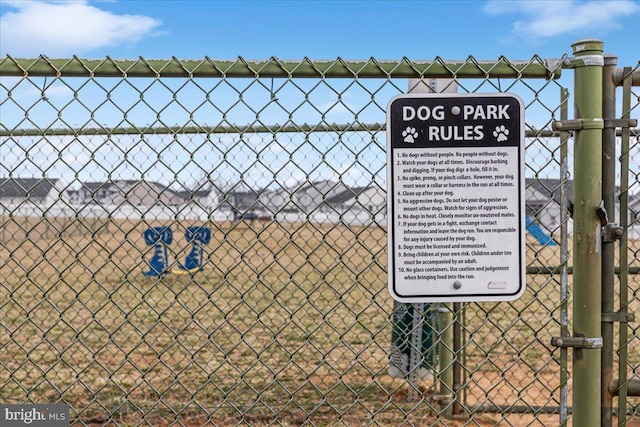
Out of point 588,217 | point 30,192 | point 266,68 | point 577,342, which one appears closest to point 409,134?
point 266,68

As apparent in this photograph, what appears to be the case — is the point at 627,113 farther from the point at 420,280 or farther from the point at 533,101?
the point at 420,280

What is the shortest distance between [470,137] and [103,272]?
15.1 metres

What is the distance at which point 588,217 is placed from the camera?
8.32 feet

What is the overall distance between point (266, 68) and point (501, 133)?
918 millimetres

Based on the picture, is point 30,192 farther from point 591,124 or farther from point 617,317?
point 617,317

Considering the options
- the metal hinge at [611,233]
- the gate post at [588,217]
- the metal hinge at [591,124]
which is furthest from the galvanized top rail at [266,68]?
the metal hinge at [611,233]

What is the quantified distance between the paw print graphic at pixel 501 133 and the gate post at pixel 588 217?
275 mm

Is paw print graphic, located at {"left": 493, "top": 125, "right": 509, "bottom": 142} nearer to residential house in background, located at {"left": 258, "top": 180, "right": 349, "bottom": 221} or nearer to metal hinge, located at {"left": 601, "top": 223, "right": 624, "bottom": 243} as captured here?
metal hinge, located at {"left": 601, "top": 223, "right": 624, "bottom": 243}

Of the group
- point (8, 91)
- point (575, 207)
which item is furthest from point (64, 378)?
point (575, 207)

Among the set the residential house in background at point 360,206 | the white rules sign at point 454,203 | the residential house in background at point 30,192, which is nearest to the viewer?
the white rules sign at point 454,203

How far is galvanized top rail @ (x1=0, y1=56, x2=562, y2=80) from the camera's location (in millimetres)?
2529

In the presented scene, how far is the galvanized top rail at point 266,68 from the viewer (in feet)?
8.30

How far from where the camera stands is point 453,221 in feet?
8.11

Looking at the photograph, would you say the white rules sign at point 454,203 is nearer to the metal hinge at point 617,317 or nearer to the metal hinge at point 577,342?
the metal hinge at point 577,342
